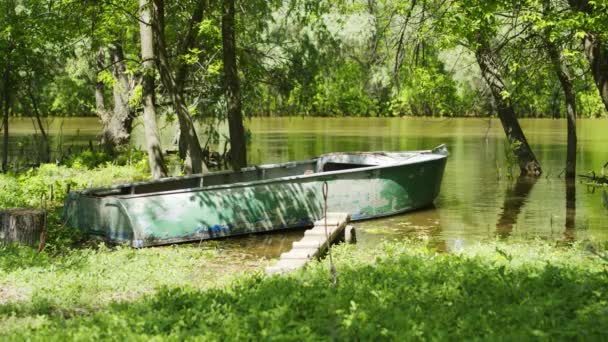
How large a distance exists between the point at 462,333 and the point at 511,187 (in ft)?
53.3

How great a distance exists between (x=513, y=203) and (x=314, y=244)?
9.15m

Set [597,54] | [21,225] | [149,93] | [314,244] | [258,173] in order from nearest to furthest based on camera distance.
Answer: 1. [314,244]
2. [21,225]
3. [597,54]
4. [258,173]
5. [149,93]

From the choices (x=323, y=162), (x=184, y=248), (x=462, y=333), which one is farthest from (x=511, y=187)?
(x=462, y=333)

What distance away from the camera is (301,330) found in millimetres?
5641

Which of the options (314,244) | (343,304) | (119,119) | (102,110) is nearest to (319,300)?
(343,304)

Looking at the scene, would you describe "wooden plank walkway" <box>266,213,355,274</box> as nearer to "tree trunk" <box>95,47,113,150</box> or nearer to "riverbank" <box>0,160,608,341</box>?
"riverbank" <box>0,160,608,341</box>

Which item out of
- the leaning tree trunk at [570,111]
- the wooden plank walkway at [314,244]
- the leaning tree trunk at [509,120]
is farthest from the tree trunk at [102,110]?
the wooden plank walkway at [314,244]

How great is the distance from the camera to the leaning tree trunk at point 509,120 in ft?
67.7

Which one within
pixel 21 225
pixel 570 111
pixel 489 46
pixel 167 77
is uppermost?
pixel 489 46

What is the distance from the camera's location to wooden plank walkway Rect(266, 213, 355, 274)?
30.3 feet

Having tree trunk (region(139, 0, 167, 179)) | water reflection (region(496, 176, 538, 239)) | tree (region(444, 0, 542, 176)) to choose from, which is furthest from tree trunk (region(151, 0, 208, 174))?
water reflection (region(496, 176, 538, 239))

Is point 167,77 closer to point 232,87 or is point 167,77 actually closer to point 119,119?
point 232,87

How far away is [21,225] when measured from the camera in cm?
1083

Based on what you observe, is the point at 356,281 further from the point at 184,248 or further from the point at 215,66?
the point at 215,66
